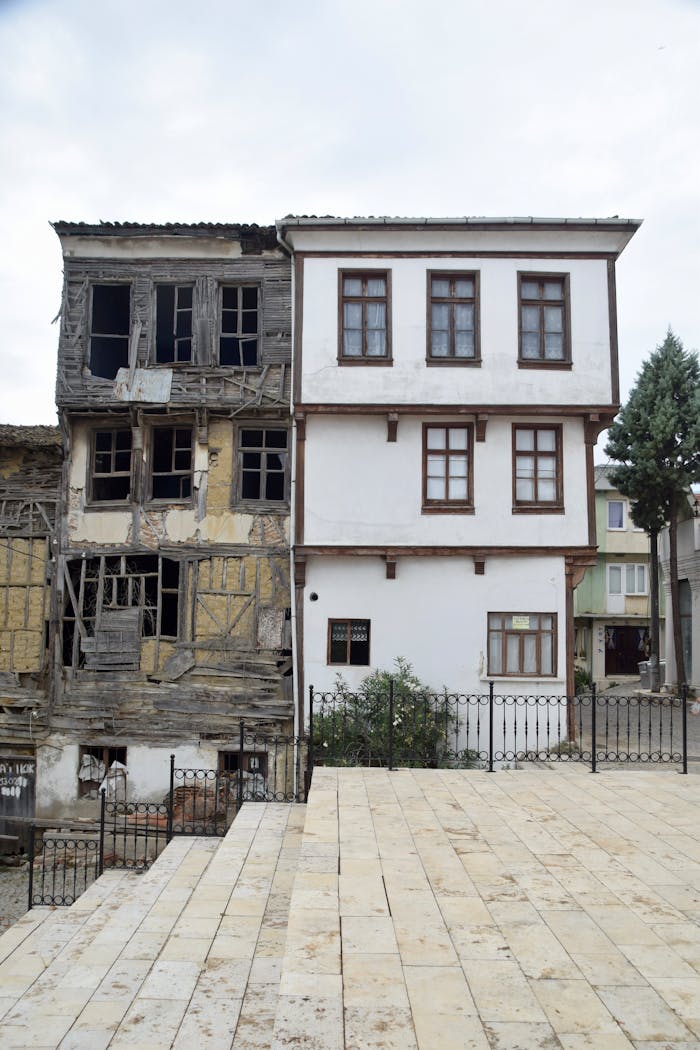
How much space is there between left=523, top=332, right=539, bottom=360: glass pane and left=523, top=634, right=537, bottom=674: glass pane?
5.73m

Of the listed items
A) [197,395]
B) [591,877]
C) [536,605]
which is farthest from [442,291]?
[591,877]

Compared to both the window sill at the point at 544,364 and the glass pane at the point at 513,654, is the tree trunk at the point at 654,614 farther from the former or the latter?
the glass pane at the point at 513,654

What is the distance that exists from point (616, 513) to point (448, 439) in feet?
63.4

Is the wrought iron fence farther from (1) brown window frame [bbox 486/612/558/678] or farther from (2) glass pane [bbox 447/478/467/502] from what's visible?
(2) glass pane [bbox 447/478/467/502]

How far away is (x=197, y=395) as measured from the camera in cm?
1847

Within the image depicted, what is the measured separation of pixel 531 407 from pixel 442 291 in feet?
10.0

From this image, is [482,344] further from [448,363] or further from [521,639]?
[521,639]

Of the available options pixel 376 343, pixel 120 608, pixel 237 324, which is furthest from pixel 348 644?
pixel 237 324

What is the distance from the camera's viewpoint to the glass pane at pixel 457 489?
58.4 ft

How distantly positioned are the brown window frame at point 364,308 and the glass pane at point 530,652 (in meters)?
6.22

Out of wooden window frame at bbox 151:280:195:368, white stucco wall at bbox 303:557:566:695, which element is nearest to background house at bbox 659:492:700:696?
white stucco wall at bbox 303:557:566:695

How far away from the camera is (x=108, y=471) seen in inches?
759

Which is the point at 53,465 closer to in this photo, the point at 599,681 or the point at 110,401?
the point at 110,401

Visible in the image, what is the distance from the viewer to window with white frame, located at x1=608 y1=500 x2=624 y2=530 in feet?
115
